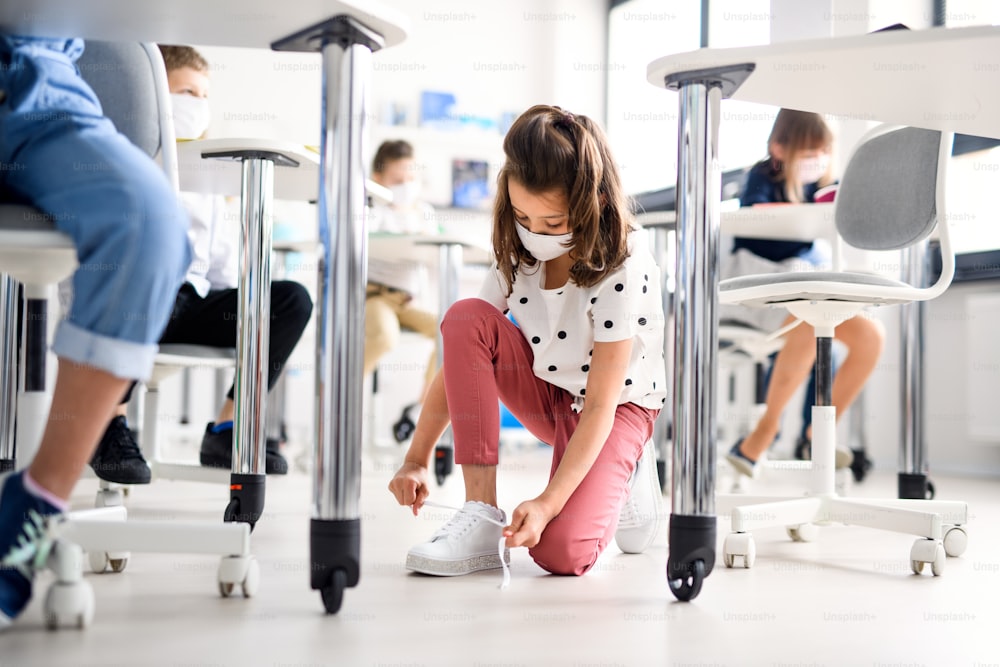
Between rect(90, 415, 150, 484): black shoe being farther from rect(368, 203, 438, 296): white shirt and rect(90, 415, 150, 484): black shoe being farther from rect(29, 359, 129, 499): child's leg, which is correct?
rect(368, 203, 438, 296): white shirt

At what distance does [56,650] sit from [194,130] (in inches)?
51.7

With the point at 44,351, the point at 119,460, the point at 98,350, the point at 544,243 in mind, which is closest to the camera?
the point at 98,350

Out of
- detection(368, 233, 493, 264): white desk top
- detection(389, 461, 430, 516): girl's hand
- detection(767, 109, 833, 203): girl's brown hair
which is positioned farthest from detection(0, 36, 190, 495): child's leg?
detection(767, 109, 833, 203): girl's brown hair

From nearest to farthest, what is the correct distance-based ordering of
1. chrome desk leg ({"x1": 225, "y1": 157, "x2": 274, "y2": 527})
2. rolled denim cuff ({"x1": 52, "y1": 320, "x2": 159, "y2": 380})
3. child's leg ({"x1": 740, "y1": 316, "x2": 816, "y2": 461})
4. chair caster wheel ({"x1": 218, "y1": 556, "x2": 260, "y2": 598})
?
rolled denim cuff ({"x1": 52, "y1": 320, "x2": 159, "y2": 380}), chair caster wheel ({"x1": 218, "y1": 556, "x2": 260, "y2": 598}), chrome desk leg ({"x1": 225, "y1": 157, "x2": 274, "y2": 527}), child's leg ({"x1": 740, "y1": 316, "x2": 816, "y2": 461})

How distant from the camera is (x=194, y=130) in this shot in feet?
6.42

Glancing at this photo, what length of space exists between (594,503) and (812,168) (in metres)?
1.57

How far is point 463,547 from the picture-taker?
1.34 meters

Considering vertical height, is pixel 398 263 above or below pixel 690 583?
above

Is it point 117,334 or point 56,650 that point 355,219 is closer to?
point 117,334

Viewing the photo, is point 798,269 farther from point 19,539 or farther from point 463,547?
point 19,539

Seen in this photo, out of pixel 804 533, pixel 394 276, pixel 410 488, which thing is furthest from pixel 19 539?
pixel 394 276

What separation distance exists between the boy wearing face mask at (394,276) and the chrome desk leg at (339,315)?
2106 millimetres

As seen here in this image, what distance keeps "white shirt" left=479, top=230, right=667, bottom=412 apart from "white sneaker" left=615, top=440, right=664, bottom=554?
116 mm

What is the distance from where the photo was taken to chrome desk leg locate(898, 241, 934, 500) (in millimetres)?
2279
